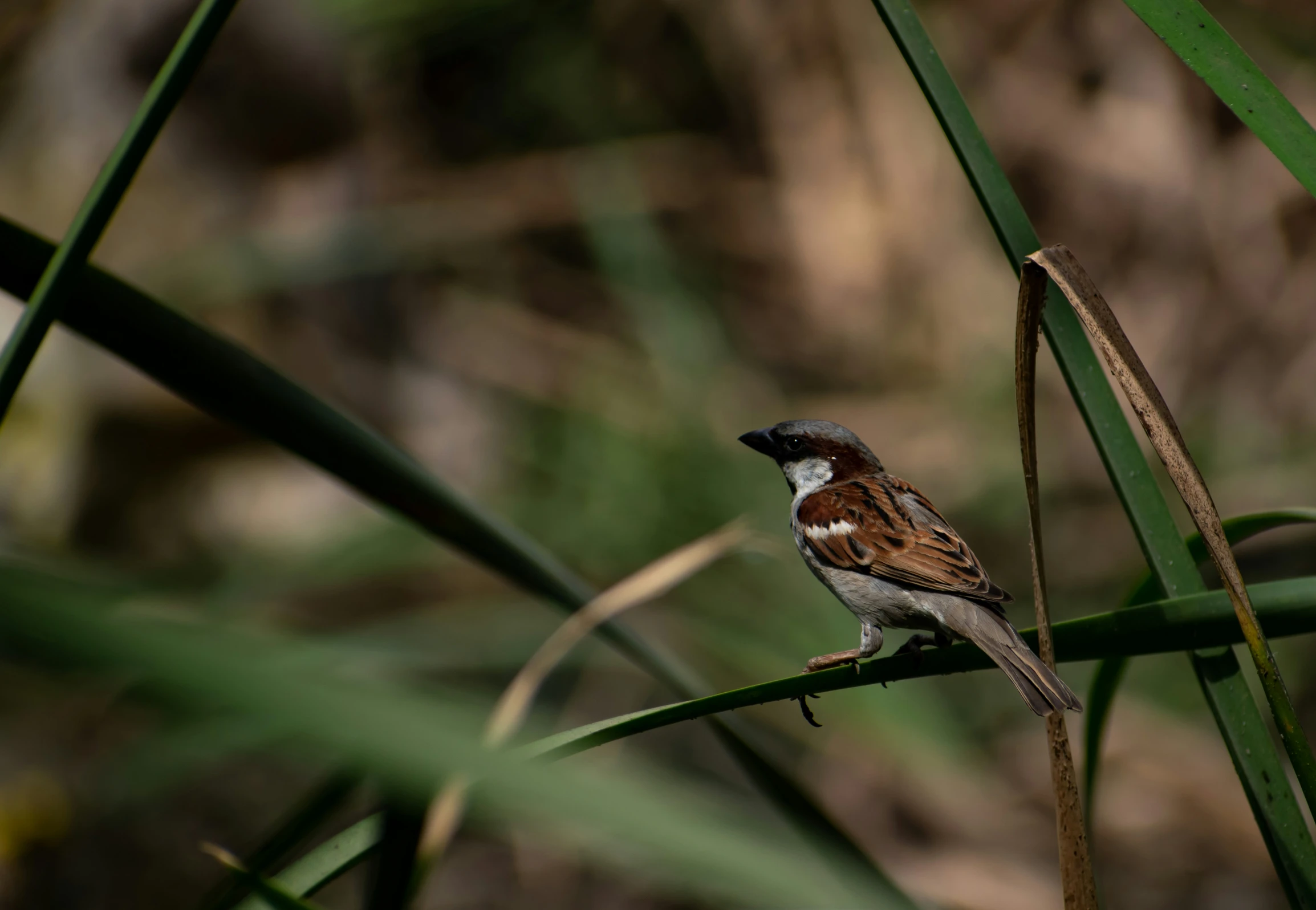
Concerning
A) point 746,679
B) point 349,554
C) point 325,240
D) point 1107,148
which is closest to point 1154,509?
point 746,679

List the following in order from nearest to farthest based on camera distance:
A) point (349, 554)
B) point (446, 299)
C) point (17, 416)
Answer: point (349, 554), point (17, 416), point (446, 299)

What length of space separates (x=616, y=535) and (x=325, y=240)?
2.22 meters

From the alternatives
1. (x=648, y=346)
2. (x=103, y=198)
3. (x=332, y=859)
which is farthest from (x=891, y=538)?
(x=648, y=346)

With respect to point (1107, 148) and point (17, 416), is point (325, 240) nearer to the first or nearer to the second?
point (17, 416)

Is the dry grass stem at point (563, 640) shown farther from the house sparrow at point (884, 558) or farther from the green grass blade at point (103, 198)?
the green grass blade at point (103, 198)

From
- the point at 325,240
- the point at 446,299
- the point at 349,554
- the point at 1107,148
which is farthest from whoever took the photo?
the point at 446,299

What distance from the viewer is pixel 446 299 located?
600cm

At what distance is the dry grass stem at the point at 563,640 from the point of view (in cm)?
126

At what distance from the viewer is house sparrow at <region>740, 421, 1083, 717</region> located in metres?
1.41

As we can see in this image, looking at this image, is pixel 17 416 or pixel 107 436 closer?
pixel 17 416

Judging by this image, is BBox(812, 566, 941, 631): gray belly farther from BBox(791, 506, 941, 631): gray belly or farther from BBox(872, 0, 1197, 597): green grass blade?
BBox(872, 0, 1197, 597): green grass blade

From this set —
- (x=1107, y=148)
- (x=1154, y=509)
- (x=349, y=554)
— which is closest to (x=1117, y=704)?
(x=1107, y=148)

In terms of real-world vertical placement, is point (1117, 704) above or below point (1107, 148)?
below

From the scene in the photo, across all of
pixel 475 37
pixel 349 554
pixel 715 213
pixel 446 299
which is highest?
pixel 475 37
